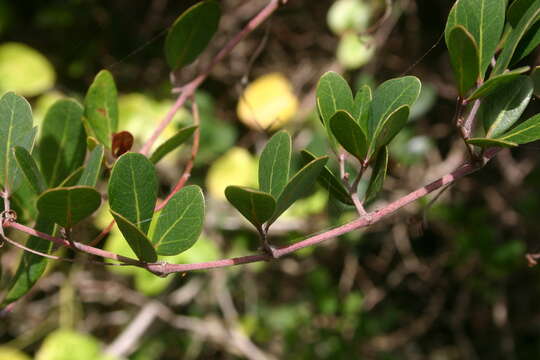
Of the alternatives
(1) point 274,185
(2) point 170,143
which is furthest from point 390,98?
(2) point 170,143

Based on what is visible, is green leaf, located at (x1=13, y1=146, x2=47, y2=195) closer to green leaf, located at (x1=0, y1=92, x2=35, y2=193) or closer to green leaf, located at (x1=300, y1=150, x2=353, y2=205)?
green leaf, located at (x1=0, y1=92, x2=35, y2=193)

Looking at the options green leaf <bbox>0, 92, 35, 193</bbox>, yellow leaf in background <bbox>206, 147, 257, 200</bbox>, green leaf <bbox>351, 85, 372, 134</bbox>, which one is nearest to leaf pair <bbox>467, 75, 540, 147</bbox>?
green leaf <bbox>351, 85, 372, 134</bbox>

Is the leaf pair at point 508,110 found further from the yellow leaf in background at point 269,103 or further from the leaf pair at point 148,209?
the yellow leaf in background at point 269,103

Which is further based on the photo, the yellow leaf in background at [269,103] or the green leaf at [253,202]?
the yellow leaf in background at [269,103]

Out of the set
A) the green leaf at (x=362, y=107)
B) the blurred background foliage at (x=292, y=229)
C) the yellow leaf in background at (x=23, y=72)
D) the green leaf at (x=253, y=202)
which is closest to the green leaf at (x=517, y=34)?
the green leaf at (x=362, y=107)

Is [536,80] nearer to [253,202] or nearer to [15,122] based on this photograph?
[253,202]
